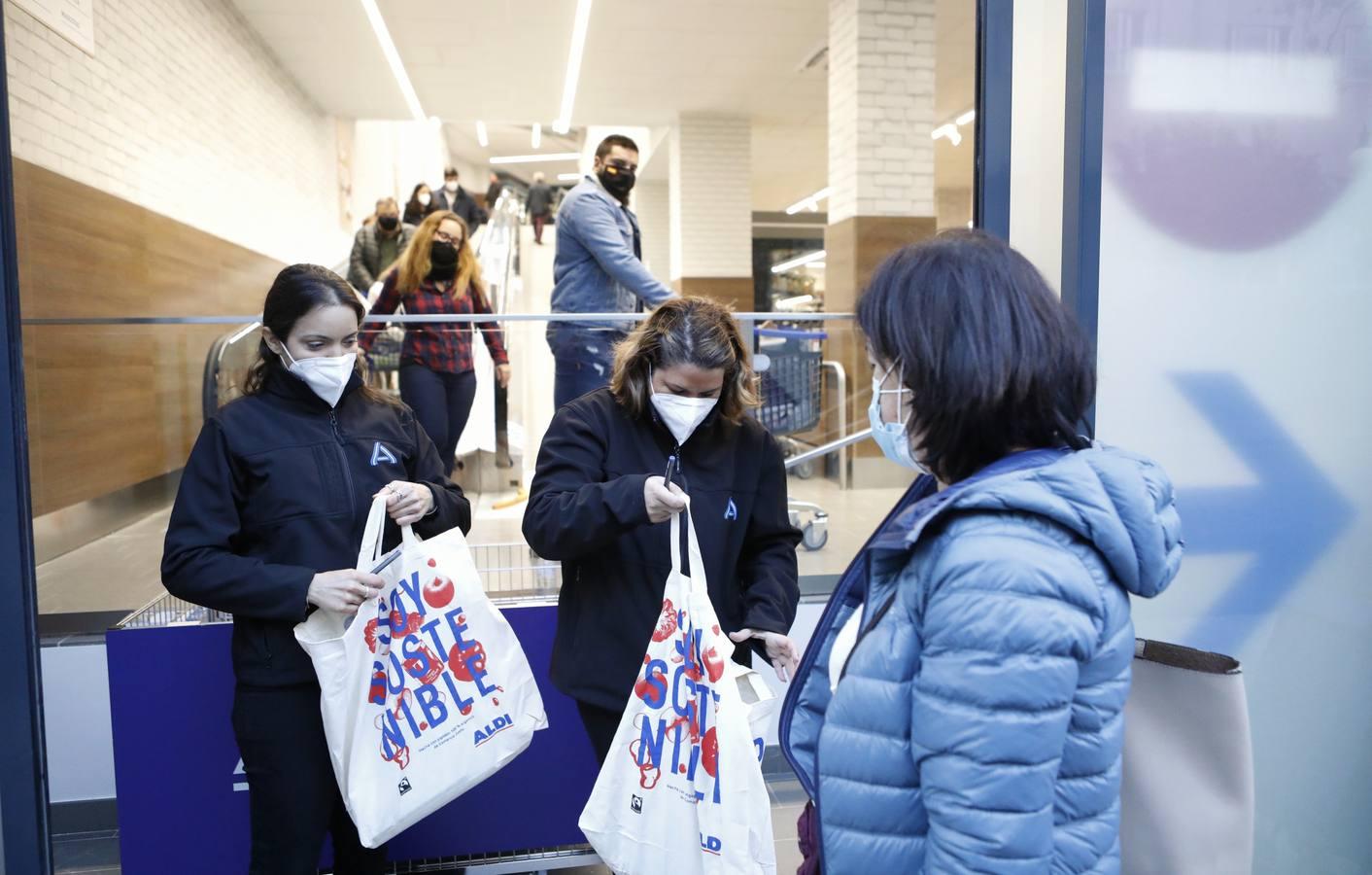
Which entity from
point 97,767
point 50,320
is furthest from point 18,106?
point 97,767

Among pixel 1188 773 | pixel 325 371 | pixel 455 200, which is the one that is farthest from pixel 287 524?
pixel 455 200

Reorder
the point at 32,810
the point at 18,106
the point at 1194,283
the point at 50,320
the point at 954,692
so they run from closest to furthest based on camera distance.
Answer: the point at 954,692 < the point at 32,810 < the point at 1194,283 < the point at 50,320 < the point at 18,106

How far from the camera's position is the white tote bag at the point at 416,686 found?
172 centimetres

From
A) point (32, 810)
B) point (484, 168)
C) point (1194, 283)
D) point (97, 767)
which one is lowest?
point (97, 767)

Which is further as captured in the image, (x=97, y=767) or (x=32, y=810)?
(x=97, y=767)

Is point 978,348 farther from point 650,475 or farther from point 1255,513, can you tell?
point 1255,513

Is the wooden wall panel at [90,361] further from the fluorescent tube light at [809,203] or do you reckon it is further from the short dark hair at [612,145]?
the fluorescent tube light at [809,203]

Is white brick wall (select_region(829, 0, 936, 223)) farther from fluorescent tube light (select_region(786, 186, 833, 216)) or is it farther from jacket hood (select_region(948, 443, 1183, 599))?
fluorescent tube light (select_region(786, 186, 833, 216))

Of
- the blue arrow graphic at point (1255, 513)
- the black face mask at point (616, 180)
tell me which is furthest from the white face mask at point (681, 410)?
the black face mask at point (616, 180)

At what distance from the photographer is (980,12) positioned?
77.4 inches

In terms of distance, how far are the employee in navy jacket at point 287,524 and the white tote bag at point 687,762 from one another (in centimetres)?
55

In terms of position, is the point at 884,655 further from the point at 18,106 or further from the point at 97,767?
the point at 18,106

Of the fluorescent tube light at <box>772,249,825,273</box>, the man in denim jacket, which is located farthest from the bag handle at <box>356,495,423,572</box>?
the fluorescent tube light at <box>772,249,825,273</box>

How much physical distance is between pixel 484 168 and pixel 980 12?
25000 millimetres
